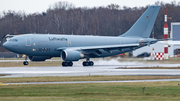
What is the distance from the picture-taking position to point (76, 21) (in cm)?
11219

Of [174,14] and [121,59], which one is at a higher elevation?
[174,14]

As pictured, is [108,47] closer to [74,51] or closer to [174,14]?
[74,51]

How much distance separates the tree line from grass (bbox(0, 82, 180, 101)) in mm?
77214

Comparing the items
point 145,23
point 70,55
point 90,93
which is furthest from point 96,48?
point 90,93

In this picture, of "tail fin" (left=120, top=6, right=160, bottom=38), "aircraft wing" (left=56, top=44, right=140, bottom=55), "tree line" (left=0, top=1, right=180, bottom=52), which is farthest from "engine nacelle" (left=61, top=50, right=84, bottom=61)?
"tree line" (left=0, top=1, right=180, bottom=52)

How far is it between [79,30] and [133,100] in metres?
90.1

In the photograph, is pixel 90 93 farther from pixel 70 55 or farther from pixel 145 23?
pixel 145 23

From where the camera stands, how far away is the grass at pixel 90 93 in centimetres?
1543

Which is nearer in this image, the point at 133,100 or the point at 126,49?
the point at 133,100

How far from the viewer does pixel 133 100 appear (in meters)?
→ 14.8

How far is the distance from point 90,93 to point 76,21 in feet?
314

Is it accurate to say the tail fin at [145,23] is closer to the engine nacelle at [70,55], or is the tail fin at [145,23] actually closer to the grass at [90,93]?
the engine nacelle at [70,55]

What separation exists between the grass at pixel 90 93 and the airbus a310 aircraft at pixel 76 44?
76.7ft

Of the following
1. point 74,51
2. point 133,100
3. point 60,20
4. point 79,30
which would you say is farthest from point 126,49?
point 60,20
